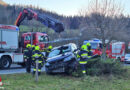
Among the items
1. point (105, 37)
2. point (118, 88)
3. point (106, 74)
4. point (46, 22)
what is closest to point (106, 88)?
point (118, 88)

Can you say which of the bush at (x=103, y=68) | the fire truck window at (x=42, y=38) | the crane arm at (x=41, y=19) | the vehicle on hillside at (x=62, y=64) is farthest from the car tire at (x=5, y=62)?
the bush at (x=103, y=68)

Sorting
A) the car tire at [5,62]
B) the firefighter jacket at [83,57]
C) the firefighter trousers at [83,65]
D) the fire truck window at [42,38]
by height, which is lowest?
the car tire at [5,62]

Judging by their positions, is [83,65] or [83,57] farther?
[83,57]

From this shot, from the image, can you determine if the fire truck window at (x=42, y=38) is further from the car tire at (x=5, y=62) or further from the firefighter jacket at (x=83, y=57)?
the firefighter jacket at (x=83, y=57)

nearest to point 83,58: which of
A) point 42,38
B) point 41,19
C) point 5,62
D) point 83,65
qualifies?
point 83,65

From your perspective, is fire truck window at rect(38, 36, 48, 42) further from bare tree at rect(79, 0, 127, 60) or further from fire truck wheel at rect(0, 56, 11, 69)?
bare tree at rect(79, 0, 127, 60)

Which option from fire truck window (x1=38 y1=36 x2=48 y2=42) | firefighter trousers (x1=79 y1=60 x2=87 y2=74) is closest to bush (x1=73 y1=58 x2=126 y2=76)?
firefighter trousers (x1=79 y1=60 x2=87 y2=74)

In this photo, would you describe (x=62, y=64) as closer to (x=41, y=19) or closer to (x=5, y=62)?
(x=5, y=62)

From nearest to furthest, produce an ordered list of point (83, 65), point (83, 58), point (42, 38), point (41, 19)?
point (83, 65)
point (83, 58)
point (42, 38)
point (41, 19)

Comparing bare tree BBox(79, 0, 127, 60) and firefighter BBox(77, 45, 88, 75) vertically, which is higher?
bare tree BBox(79, 0, 127, 60)

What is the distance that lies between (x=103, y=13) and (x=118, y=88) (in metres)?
4.86

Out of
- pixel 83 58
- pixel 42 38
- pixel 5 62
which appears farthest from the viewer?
pixel 42 38

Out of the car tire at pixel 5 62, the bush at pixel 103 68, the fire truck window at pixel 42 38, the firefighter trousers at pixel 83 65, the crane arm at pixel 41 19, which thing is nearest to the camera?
the firefighter trousers at pixel 83 65

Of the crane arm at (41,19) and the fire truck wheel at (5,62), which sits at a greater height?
the crane arm at (41,19)
